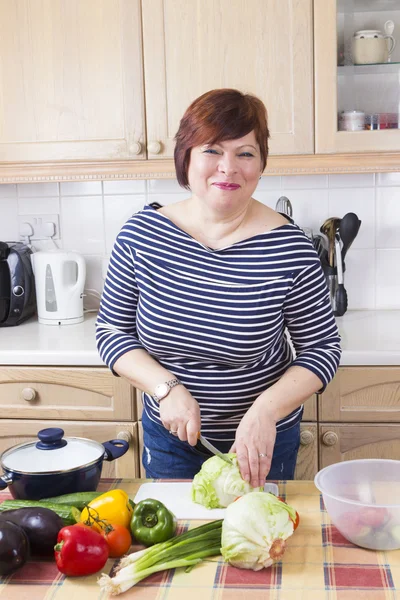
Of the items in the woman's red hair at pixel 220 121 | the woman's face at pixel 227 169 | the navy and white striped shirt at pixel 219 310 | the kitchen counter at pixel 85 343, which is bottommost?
the kitchen counter at pixel 85 343

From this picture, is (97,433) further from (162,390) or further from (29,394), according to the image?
(162,390)

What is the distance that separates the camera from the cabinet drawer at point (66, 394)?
88.6 inches

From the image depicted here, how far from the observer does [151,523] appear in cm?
112

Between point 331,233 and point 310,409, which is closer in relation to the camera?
point 310,409

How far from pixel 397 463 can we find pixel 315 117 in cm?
136

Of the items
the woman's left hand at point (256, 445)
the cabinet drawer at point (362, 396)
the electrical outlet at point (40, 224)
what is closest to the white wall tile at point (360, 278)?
the cabinet drawer at point (362, 396)

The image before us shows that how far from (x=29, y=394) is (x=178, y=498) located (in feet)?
3.59

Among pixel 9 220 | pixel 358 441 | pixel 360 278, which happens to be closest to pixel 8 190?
pixel 9 220

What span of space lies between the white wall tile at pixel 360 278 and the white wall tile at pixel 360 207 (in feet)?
0.12

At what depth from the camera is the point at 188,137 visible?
1.48 m

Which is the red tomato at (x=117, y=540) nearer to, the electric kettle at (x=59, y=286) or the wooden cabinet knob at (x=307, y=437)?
the wooden cabinet knob at (x=307, y=437)

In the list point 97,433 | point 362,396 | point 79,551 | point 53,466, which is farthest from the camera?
point 97,433

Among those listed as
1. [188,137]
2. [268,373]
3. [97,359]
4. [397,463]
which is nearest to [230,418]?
[268,373]

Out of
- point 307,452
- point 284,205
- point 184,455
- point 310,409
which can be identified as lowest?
point 307,452
